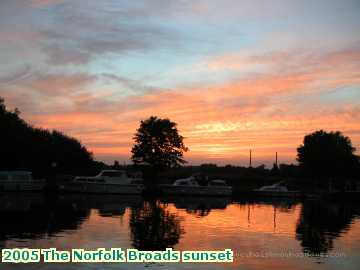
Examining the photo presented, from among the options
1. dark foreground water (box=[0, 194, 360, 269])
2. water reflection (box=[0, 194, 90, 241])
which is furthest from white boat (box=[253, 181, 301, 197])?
water reflection (box=[0, 194, 90, 241])

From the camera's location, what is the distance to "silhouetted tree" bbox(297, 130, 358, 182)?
102000 millimetres

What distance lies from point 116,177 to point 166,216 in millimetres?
31764

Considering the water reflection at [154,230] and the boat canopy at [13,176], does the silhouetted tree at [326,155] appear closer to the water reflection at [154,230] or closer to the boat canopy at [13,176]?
the boat canopy at [13,176]

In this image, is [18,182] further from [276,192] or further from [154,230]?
[154,230]

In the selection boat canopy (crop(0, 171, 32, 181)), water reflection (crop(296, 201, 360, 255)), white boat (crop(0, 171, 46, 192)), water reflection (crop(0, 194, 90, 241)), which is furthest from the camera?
boat canopy (crop(0, 171, 32, 181))

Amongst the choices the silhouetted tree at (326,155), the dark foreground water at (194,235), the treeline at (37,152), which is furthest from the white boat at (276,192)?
the dark foreground water at (194,235)

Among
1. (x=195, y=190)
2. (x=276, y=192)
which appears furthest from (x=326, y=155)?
(x=195, y=190)

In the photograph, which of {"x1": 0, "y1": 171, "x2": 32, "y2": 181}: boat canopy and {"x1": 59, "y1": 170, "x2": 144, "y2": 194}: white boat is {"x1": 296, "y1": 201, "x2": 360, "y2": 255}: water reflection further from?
{"x1": 0, "y1": 171, "x2": 32, "y2": 181}: boat canopy

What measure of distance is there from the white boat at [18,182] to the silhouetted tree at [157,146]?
22231 mm

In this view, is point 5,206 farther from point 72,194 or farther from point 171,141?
point 171,141

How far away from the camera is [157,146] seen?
92.1 metres

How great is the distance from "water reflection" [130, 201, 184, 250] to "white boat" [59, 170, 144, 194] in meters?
27.6

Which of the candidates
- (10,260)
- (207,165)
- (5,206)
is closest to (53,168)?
(5,206)

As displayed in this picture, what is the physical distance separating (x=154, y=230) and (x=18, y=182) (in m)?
42.3
